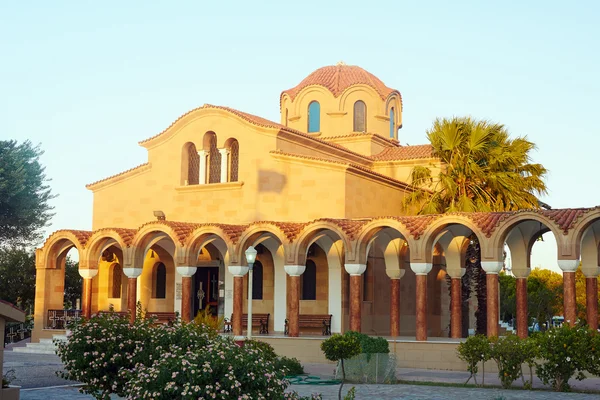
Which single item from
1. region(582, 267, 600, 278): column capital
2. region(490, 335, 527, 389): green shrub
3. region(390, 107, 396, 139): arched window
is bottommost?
region(490, 335, 527, 389): green shrub

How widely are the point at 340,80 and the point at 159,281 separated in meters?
13.3

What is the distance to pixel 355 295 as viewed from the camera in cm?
2705

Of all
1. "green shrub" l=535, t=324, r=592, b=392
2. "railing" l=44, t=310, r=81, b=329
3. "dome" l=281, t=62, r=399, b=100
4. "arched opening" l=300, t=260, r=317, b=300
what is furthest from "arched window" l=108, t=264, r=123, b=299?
"green shrub" l=535, t=324, r=592, b=392

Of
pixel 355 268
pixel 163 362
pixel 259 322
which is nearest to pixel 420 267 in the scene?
pixel 355 268

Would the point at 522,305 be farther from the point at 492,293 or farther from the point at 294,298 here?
the point at 294,298

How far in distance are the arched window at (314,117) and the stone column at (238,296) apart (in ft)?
41.1

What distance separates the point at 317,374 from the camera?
73.9 feet

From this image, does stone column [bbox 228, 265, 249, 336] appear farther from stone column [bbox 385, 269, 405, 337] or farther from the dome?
the dome

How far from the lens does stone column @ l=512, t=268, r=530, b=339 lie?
2470cm

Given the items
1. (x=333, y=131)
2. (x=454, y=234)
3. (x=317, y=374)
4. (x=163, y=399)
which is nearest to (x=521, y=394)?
(x=317, y=374)

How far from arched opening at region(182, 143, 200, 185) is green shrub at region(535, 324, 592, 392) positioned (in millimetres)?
19270

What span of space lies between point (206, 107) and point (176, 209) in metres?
4.47

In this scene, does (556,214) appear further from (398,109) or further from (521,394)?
(398,109)

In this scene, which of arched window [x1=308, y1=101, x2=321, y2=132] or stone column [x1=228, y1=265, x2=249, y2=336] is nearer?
stone column [x1=228, y1=265, x2=249, y2=336]
